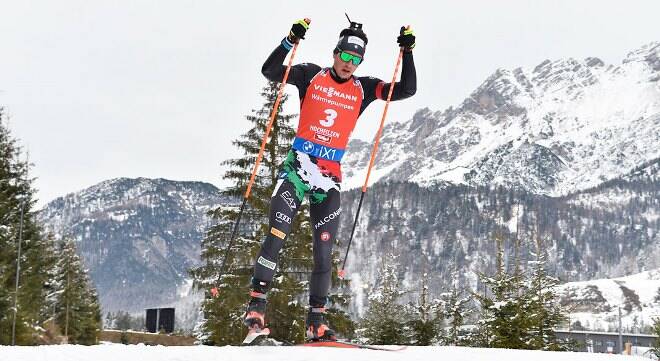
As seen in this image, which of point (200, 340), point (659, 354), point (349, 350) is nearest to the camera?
point (349, 350)

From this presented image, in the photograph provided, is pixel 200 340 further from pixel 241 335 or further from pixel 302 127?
pixel 302 127

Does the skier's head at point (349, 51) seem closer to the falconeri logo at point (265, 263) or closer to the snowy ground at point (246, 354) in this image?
the falconeri logo at point (265, 263)

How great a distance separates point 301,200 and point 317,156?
45 centimetres

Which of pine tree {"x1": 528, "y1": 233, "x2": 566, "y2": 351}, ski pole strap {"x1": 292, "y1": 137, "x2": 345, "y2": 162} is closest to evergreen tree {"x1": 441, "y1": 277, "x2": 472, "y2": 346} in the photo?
pine tree {"x1": 528, "y1": 233, "x2": 566, "y2": 351}

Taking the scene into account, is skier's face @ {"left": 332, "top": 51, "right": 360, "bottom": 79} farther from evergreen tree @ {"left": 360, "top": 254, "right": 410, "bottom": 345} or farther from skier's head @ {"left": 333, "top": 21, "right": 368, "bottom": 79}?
evergreen tree @ {"left": 360, "top": 254, "right": 410, "bottom": 345}

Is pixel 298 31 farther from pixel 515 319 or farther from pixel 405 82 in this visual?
pixel 515 319

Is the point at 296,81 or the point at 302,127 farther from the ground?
the point at 296,81

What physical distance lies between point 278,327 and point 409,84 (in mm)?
15602

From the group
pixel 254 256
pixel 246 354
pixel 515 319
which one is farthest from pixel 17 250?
pixel 246 354

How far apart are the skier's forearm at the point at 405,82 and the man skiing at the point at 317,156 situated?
446mm

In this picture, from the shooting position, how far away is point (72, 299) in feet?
146

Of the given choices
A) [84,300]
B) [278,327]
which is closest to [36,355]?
[278,327]

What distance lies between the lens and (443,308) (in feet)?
115

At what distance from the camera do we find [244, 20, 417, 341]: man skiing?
20.9 feet
